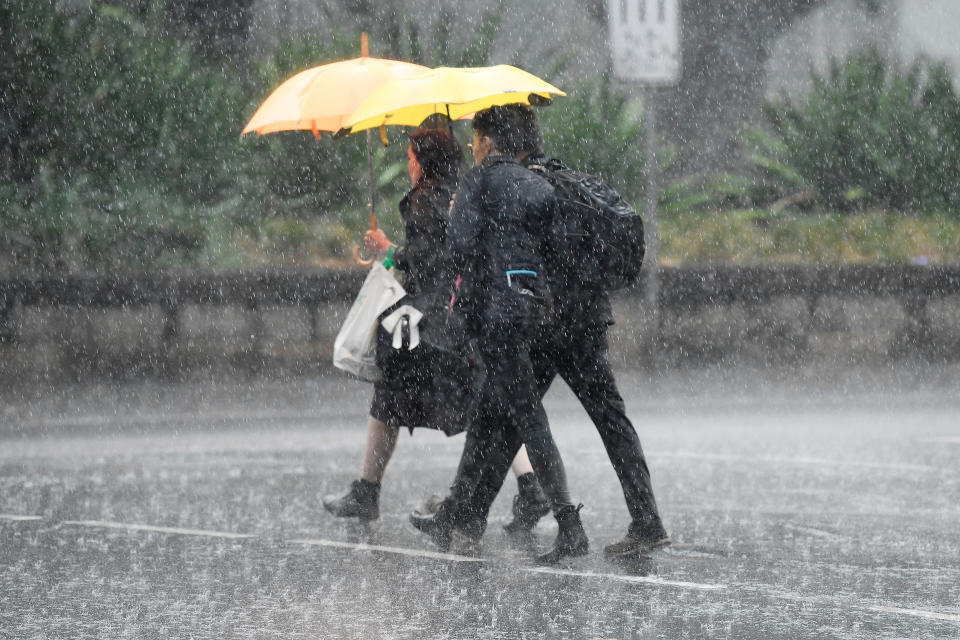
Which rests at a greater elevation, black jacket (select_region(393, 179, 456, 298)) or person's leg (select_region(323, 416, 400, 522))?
black jacket (select_region(393, 179, 456, 298))

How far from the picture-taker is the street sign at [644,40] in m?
14.6

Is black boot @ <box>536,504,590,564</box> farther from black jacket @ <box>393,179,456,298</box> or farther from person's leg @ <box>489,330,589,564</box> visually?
black jacket @ <box>393,179,456,298</box>

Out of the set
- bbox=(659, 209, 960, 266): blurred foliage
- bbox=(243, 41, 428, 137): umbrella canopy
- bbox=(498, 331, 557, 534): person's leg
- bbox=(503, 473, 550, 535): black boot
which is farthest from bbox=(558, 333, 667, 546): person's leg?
bbox=(659, 209, 960, 266): blurred foliage

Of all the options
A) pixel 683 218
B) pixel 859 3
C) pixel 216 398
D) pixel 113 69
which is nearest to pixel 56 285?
pixel 216 398

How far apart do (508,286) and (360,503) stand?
171 cm

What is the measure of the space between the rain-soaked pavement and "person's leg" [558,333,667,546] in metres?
0.19

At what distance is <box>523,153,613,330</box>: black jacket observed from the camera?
7195 mm

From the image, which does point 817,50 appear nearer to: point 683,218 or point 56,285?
point 683,218

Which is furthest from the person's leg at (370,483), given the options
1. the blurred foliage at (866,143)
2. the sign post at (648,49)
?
the blurred foliage at (866,143)

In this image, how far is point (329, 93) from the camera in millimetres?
8523

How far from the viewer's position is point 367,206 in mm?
17156

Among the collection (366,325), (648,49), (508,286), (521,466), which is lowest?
(521,466)

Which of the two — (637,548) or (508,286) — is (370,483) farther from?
(508,286)

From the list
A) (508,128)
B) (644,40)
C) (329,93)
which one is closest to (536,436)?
(508,128)
